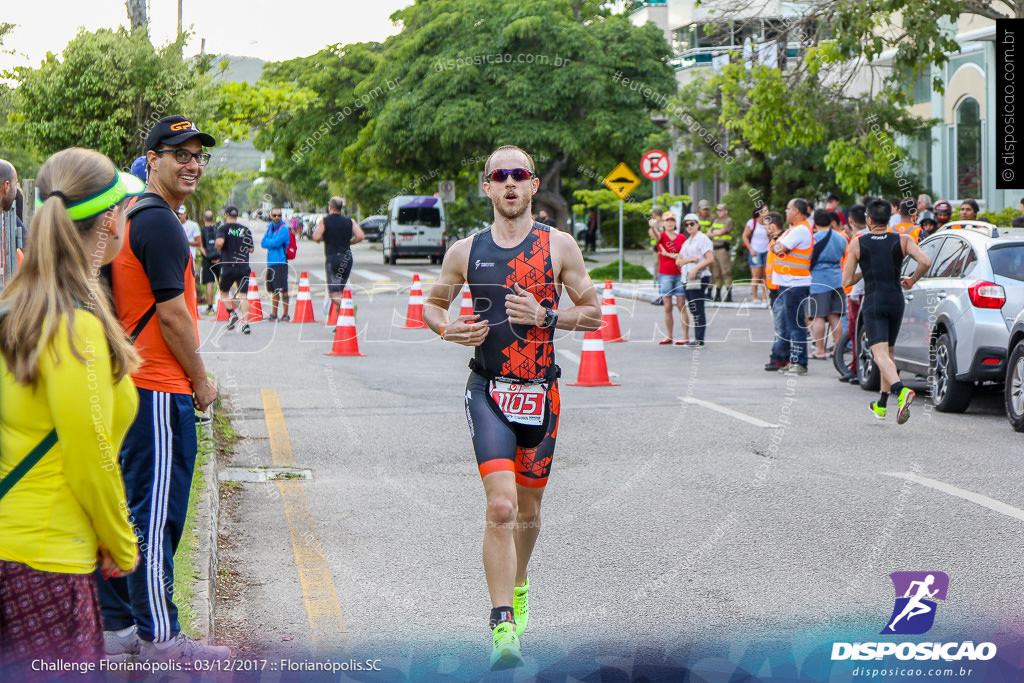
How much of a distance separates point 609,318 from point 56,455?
48.2ft

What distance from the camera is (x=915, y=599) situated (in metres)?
5.54

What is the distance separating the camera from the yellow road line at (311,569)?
5.23 metres

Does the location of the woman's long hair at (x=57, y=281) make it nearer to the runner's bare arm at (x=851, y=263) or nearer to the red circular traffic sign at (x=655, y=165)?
the runner's bare arm at (x=851, y=263)

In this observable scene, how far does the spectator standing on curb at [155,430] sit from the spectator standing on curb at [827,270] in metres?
10.6

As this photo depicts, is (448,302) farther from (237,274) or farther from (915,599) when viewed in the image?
(237,274)

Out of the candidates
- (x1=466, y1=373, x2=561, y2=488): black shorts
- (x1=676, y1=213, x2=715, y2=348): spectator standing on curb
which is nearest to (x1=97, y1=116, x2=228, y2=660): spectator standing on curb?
(x1=466, y1=373, x2=561, y2=488): black shorts

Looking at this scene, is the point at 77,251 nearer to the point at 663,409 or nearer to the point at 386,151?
the point at 663,409

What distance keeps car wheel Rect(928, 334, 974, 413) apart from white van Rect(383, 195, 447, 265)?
106 feet

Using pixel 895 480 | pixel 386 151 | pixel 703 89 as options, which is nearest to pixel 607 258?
pixel 386 151

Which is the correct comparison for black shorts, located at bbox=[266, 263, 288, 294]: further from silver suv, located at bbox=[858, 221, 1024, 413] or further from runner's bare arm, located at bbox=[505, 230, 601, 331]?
runner's bare arm, located at bbox=[505, 230, 601, 331]

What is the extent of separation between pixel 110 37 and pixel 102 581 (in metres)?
15.0

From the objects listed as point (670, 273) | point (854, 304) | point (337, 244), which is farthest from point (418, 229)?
point (854, 304)

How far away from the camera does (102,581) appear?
4363mm

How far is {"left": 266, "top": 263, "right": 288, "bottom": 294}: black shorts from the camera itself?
20.3 metres
